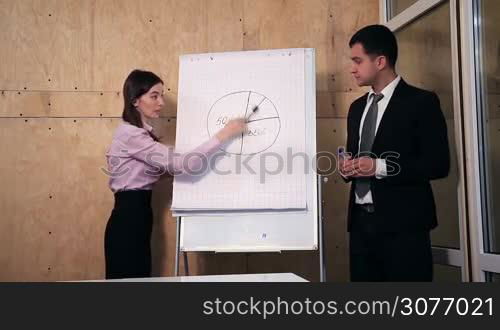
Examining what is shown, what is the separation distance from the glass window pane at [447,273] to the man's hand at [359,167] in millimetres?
686

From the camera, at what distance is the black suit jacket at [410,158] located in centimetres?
188

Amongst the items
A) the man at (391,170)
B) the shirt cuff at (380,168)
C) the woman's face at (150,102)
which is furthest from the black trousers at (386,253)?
the woman's face at (150,102)

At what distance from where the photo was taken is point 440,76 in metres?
2.37

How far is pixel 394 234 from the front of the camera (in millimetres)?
1920

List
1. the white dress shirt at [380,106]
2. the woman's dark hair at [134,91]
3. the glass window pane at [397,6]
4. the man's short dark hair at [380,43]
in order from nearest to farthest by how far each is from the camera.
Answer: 1. the white dress shirt at [380,106]
2. the man's short dark hair at [380,43]
3. the woman's dark hair at [134,91]
4. the glass window pane at [397,6]

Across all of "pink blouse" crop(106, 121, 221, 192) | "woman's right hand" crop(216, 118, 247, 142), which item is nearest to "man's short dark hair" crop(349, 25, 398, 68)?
"woman's right hand" crop(216, 118, 247, 142)

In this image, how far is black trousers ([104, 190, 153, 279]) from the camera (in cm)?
227

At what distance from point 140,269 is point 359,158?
1.10 metres

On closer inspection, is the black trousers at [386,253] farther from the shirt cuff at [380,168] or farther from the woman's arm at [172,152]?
the woman's arm at [172,152]

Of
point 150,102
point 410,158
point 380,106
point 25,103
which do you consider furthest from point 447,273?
point 25,103

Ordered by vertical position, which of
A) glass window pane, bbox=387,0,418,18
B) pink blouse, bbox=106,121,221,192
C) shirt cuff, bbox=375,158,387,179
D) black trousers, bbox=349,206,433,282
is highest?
glass window pane, bbox=387,0,418,18

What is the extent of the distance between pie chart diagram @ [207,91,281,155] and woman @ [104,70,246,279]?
47mm

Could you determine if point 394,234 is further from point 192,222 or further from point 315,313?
point 315,313

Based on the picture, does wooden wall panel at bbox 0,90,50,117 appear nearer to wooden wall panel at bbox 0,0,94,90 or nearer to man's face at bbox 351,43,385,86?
wooden wall panel at bbox 0,0,94,90
